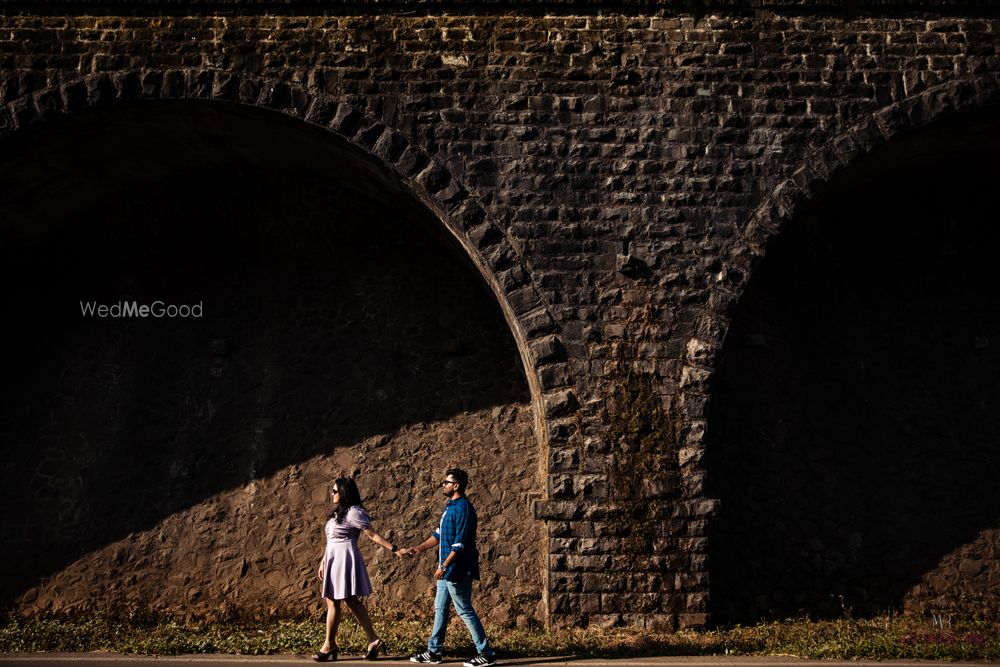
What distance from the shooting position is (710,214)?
7.50 meters

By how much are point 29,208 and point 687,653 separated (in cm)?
798

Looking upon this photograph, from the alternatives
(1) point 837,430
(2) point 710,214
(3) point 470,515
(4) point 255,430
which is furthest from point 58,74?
(1) point 837,430

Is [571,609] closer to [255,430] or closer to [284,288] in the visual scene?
[255,430]

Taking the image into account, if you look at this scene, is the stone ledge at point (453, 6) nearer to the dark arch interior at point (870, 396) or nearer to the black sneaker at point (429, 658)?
the dark arch interior at point (870, 396)

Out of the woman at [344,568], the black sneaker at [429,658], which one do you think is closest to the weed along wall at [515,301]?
the black sneaker at [429,658]

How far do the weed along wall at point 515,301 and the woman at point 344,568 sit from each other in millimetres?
1683

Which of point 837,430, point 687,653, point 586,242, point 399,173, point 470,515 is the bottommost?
point 687,653

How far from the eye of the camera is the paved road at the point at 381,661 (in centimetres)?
626

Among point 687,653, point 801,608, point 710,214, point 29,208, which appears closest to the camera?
point 687,653

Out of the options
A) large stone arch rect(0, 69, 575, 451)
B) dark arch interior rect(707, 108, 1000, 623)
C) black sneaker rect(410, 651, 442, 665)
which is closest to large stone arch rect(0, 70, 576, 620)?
large stone arch rect(0, 69, 575, 451)

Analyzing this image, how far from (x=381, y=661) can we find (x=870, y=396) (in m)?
5.90

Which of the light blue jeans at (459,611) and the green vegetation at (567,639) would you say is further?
the green vegetation at (567,639)

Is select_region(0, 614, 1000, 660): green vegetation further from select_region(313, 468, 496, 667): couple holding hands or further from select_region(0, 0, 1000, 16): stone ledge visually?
select_region(0, 0, 1000, 16): stone ledge

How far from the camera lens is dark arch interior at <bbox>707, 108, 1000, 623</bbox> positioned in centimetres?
827
